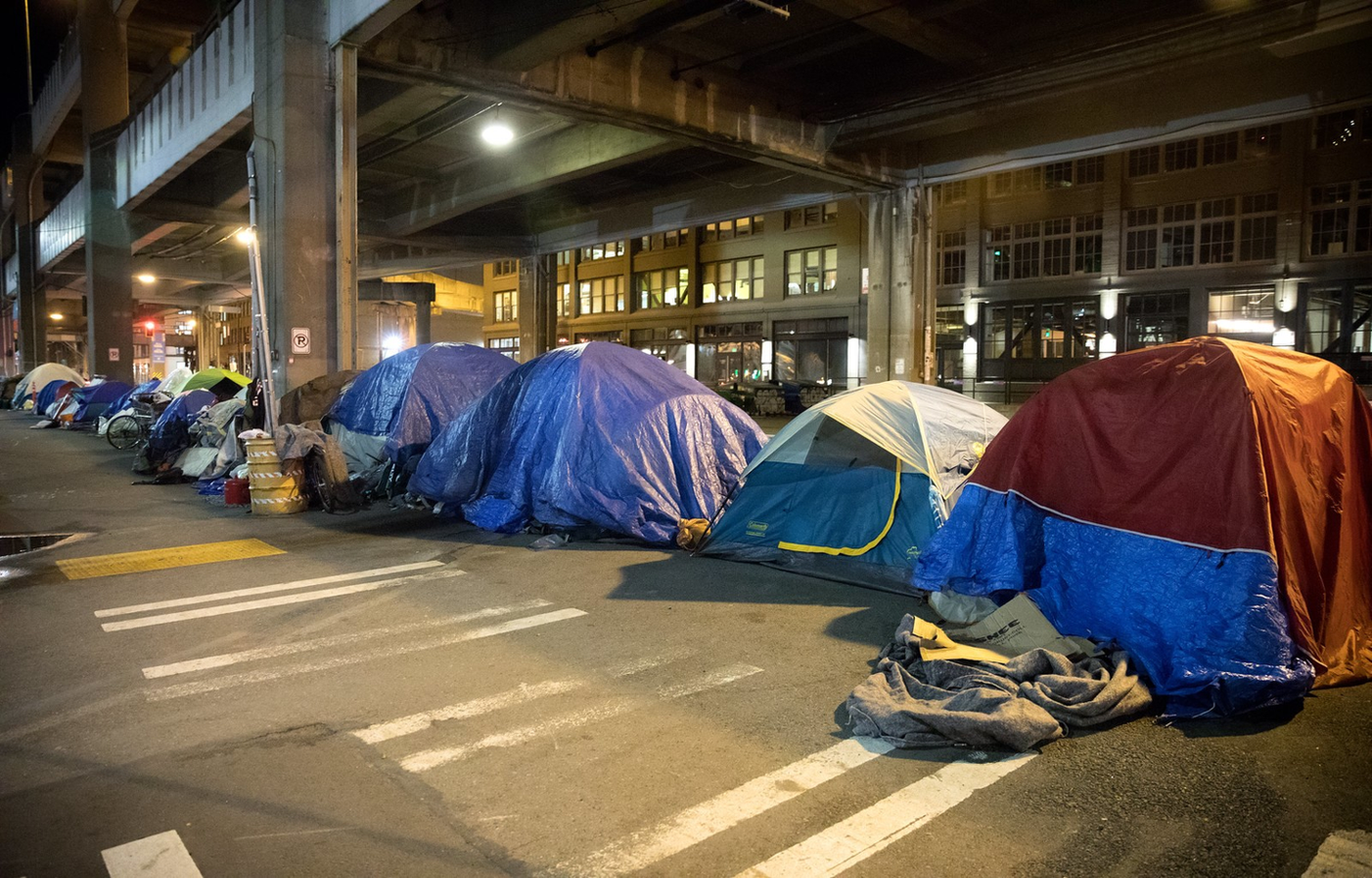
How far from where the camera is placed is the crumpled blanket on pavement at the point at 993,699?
4.07 metres

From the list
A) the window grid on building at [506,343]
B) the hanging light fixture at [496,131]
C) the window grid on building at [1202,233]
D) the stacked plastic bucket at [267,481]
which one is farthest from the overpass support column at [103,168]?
the window grid on building at [1202,233]

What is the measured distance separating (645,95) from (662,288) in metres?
30.9

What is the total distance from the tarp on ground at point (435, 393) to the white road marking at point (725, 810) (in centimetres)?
853

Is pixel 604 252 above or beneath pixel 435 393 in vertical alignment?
above

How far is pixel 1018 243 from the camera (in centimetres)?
3728

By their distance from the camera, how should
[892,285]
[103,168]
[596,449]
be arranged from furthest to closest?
[103,168] < [892,285] < [596,449]

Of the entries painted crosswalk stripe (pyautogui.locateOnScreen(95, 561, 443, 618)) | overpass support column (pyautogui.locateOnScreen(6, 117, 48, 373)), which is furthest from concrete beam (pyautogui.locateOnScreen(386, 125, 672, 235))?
overpass support column (pyautogui.locateOnScreen(6, 117, 48, 373))

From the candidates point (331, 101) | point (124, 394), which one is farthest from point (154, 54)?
point (331, 101)

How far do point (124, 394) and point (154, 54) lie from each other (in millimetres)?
17498

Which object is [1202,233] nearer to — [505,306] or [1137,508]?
[1137,508]

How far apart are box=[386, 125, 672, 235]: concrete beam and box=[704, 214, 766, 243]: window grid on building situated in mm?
17669

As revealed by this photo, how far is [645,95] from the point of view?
16.3m

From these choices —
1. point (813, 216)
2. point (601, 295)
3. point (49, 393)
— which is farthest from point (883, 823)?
point (601, 295)

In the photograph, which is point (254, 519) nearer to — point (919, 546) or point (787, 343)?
point (919, 546)
